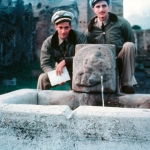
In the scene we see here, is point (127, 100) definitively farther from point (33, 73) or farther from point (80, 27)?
point (80, 27)

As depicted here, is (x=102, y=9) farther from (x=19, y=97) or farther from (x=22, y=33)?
(x=22, y=33)

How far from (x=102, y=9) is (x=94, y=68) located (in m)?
1.16

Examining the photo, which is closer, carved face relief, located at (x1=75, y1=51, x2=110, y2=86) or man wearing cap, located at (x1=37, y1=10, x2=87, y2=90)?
carved face relief, located at (x1=75, y1=51, x2=110, y2=86)

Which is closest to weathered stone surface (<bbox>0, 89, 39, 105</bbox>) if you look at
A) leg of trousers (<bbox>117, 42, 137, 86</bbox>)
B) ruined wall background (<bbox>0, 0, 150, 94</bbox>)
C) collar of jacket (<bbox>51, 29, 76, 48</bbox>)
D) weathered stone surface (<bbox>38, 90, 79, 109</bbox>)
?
weathered stone surface (<bbox>38, 90, 79, 109</bbox>)

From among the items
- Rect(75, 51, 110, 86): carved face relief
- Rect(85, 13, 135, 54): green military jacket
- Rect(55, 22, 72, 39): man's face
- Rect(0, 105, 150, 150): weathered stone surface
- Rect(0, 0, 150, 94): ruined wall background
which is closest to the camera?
Rect(0, 105, 150, 150): weathered stone surface

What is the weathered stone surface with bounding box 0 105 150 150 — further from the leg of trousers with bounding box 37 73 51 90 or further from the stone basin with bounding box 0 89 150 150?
the leg of trousers with bounding box 37 73 51 90

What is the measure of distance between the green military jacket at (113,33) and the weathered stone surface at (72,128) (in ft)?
6.01

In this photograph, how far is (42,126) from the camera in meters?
1.58

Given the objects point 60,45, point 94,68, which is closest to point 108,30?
point 60,45

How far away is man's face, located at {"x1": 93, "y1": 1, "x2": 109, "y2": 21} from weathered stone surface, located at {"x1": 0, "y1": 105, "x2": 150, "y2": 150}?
1971 mm

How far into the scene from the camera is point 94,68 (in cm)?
244

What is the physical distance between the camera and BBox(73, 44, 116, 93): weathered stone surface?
Result: 8.00 ft

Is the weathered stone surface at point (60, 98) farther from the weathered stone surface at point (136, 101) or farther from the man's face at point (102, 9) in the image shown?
the man's face at point (102, 9)

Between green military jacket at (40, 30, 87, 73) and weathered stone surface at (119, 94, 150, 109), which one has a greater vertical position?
green military jacket at (40, 30, 87, 73)
